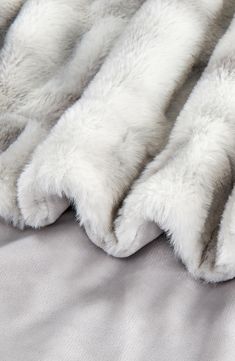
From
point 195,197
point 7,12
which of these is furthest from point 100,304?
point 7,12

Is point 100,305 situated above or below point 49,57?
below

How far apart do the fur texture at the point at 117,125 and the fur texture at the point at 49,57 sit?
6 centimetres

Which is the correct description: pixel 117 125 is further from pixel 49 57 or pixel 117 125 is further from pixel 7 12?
pixel 7 12

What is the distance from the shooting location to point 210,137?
2.12ft

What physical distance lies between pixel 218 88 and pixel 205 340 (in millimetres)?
303

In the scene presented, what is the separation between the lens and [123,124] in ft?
2.29

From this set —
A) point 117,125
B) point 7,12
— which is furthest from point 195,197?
point 7,12

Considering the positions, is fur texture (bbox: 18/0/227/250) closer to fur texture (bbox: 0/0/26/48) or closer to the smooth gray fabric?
the smooth gray fabric

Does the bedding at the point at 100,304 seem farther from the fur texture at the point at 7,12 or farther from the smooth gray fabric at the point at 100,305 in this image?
the fur texture at the point at 7,12

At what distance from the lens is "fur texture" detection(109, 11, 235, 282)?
1.98ft

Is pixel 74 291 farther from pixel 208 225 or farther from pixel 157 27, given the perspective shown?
pixel 157 27

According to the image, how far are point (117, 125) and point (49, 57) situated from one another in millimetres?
217

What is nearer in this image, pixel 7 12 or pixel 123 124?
pixel 123 124

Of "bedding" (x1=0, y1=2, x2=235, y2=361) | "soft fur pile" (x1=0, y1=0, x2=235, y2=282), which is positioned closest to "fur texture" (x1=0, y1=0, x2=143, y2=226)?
"soft fur pile" (x1=0, y1=0, x2=235, y2=282)
